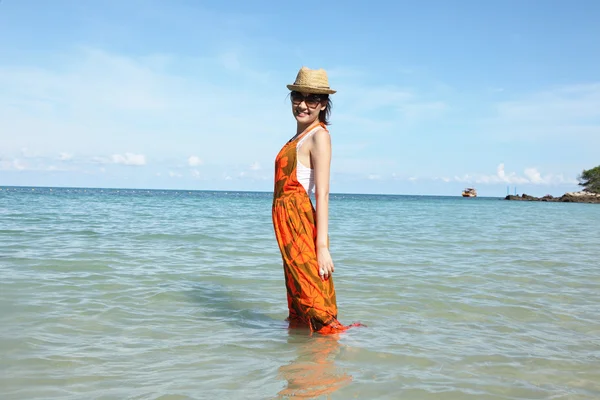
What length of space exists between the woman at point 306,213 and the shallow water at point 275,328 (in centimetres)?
26

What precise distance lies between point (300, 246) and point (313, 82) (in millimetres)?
1105

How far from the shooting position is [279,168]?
361 cm

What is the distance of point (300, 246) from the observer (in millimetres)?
3514

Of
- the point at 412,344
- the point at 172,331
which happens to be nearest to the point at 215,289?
the point at 172,331

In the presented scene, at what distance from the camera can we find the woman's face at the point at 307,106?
348 cm

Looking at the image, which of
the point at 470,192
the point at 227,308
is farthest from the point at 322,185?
the point at 470,192

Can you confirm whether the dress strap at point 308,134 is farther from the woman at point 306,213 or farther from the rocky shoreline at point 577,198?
the rocky shoreline at point 577,198

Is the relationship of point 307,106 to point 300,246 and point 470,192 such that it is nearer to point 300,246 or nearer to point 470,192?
point 300,246

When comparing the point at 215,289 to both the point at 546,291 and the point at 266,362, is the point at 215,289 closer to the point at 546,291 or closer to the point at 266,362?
the point at 266,362

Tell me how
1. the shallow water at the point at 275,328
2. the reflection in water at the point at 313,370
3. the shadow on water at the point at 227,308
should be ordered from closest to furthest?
1. the reflection in water at the point at 313,370
2. the shallow water at the point at 275,328
3. the shadow on water at the point at 227,308

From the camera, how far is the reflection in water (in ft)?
8.65

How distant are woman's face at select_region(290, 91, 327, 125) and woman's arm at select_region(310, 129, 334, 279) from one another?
0.47ft

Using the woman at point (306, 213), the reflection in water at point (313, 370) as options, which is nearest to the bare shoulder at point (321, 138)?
the woman at point (306, 213)

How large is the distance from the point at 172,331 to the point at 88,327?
0.63m
